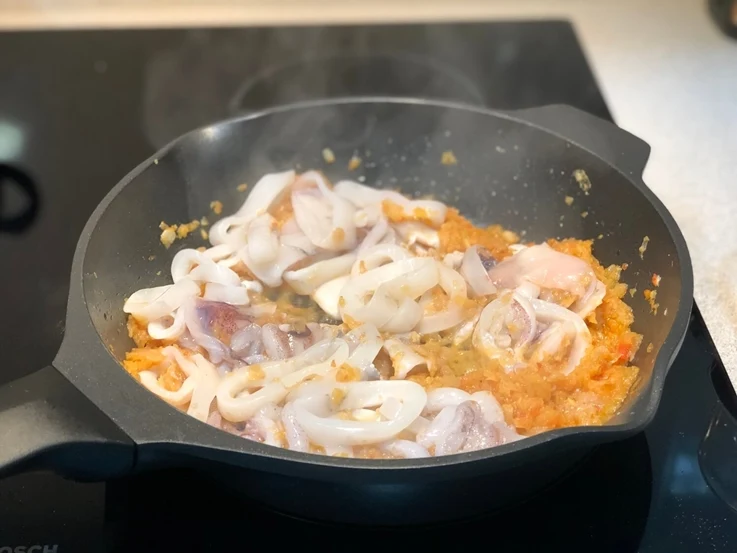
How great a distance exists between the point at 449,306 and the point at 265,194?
47 cm

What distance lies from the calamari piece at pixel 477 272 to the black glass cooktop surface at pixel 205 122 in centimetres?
36

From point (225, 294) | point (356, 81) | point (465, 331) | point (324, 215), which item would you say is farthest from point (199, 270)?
point (356, 81)

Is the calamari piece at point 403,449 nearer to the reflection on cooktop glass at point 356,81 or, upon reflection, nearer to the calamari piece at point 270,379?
the calamari piece at point 270,379

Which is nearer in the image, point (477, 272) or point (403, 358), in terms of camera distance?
point (403, 358)

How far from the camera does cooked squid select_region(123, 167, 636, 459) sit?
106 centimetres

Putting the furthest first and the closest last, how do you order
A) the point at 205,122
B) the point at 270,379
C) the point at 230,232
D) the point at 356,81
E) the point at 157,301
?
the point at 356,81
the point at 205,122
the point at 230,232
the point at 157,301
the point at 270,379

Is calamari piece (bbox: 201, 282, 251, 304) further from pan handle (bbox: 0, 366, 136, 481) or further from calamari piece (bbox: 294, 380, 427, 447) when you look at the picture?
pan handle (bbox: 0, 366, 136, 481)

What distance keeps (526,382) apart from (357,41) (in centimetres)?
141

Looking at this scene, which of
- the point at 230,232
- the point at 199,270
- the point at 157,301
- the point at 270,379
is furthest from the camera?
the point at 230,232

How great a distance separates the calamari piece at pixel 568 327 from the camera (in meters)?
1.18

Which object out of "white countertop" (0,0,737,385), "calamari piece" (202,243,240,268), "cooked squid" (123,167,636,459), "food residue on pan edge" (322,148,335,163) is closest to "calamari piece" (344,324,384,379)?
"cooked squid" (123,167,636,459)

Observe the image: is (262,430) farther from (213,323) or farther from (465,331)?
(465,331)

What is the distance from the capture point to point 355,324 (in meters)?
1.26

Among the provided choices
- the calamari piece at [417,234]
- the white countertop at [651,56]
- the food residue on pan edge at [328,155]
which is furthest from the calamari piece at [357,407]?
the white countertop at [651,56]
